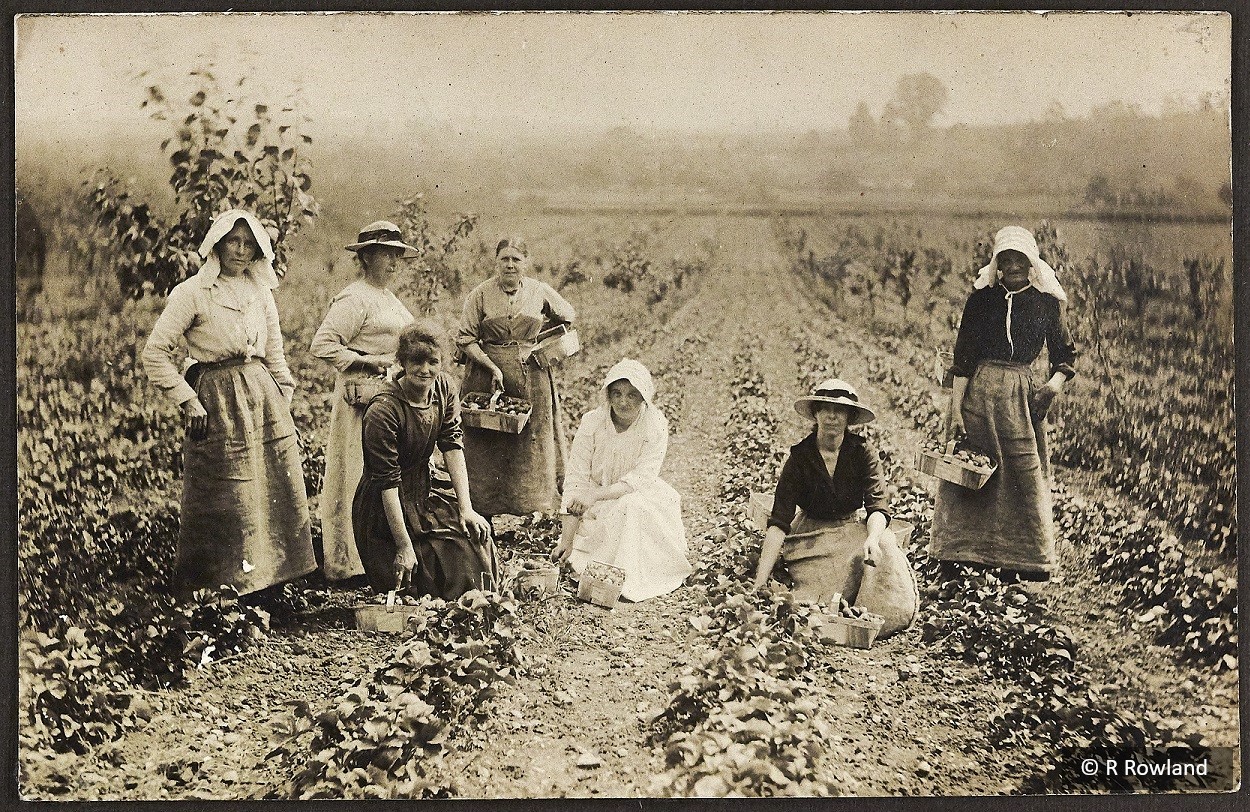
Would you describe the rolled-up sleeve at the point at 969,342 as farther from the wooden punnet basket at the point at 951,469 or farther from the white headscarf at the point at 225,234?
the white headscarf at the point at 225,234

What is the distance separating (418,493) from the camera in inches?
171

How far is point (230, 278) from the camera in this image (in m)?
4.35

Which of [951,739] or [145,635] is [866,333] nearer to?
[951,739]

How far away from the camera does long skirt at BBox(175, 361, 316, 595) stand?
4.31 meters

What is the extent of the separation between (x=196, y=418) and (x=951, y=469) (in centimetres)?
324

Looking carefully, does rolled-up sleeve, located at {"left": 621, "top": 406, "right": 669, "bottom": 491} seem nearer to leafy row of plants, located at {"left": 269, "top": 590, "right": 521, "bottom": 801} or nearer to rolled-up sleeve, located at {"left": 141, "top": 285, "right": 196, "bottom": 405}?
leafy row of plants, located at {"left": 269, "top": 590, "right": 521, "bottom": 801}

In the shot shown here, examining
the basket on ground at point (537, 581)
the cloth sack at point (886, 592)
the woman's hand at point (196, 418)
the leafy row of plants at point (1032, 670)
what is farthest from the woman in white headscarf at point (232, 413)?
the leafy row of plants at point (1032, 670)

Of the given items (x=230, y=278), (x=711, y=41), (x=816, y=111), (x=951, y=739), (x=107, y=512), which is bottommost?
(x=951, y=739)

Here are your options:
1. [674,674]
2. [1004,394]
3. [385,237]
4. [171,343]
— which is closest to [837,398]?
[1004,394]

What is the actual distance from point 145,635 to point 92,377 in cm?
113

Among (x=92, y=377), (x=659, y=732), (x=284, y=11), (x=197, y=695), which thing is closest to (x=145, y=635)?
(x=197, y=695)

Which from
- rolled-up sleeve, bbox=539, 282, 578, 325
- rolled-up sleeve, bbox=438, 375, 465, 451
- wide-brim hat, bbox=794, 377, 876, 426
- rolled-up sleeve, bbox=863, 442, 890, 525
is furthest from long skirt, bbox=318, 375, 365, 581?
rolled-up sleeve, bbox=863, 442, 890, 525

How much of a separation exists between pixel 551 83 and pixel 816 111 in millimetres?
1176

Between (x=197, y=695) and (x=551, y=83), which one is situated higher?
(x=551, y=83)
